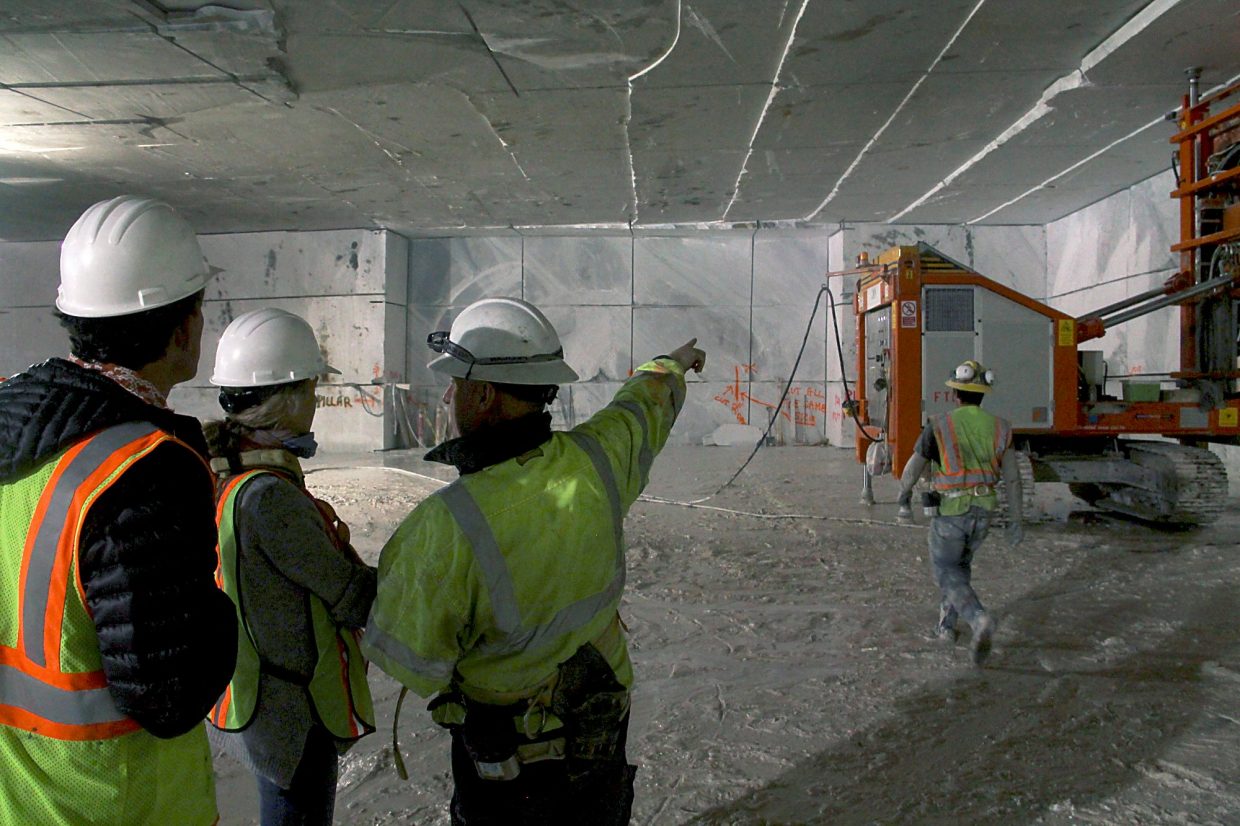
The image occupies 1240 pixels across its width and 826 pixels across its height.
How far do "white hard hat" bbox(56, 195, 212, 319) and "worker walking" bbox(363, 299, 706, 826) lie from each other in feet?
1.63

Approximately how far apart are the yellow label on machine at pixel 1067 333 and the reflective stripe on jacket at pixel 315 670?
711cm

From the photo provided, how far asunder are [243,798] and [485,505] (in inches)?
90.3

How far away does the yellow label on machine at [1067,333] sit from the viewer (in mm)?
7031

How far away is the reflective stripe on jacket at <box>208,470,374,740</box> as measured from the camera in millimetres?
1724

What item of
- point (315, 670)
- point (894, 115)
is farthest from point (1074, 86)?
point (315, 670)

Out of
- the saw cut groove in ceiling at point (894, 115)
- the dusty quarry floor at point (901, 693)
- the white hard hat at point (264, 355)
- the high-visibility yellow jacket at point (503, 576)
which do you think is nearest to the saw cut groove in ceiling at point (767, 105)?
the saw cut groove in ceiling at point (894, 115)

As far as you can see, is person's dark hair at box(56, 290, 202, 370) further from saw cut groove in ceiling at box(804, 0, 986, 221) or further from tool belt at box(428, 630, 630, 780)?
saw cut groove in ceiling at box(804, 0, 986, 221)

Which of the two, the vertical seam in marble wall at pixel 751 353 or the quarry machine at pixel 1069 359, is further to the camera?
the vertical seam in marble wall at pixel 751 353

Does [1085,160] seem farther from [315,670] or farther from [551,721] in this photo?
[315,670]

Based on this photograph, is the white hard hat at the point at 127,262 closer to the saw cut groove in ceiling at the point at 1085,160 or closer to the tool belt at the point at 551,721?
the tool belt at the point at 551,721

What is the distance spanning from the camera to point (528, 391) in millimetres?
1601

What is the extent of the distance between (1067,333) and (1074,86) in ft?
7.99

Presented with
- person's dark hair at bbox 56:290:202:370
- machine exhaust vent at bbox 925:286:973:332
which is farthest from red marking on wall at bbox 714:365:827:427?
person's dark hair at bbox 56:290:202:370

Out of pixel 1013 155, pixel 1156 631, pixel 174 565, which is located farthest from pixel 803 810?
pixel 1013 155
